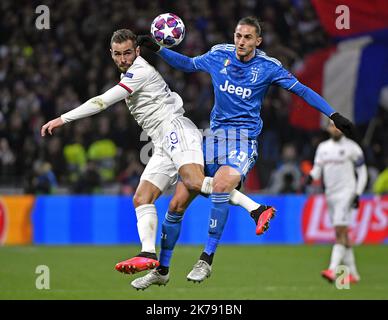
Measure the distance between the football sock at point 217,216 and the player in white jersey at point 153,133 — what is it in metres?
0.11

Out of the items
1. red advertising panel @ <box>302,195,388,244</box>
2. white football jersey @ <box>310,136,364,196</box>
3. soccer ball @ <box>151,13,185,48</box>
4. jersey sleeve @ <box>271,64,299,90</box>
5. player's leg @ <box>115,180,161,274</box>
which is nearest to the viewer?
player's leg @ <box>115,180,161,274</box>

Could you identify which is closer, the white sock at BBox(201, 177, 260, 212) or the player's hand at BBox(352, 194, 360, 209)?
the white sock at BBox(201, 177, 260, 212)

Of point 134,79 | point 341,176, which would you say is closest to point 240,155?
point 134,79

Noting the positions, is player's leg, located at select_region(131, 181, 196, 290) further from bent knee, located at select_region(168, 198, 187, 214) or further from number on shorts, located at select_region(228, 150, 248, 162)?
number on shorts, located at select_region(228, 150, 248, 162)

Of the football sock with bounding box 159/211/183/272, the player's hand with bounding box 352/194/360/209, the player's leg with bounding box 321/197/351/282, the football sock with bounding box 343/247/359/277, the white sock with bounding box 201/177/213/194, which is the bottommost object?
the football sock with bounding box 343/247/359/277

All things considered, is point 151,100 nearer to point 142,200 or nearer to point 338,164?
point 142,200

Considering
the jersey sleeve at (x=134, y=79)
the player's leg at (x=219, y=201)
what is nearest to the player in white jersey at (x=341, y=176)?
the player's leg at (x=219, y=201)

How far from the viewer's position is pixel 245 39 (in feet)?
28.9

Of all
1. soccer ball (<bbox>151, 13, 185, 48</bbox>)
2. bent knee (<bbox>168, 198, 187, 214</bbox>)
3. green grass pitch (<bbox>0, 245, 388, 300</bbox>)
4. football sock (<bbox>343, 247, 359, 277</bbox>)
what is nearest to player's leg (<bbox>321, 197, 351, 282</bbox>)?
football sock (<bbox>343, 247, 359, 277</bbox>)

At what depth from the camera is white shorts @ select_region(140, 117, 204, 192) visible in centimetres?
898

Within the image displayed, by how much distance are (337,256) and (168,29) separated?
5.18 m

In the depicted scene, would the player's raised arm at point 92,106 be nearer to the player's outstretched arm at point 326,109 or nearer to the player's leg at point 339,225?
the player's outstretched arm at point 326,109

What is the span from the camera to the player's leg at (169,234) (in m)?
9.05

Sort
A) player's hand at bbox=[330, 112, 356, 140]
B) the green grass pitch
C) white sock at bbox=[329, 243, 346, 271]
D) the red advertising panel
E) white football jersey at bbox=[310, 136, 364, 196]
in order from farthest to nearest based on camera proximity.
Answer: the red advertising panel → white football jersey at bbox=[310, 136, 364, 196] → white sock at bbox=[329, 243, 346, 271] → the green grass pitch → player's hand at bbox=[330, 112, 356, 140]
